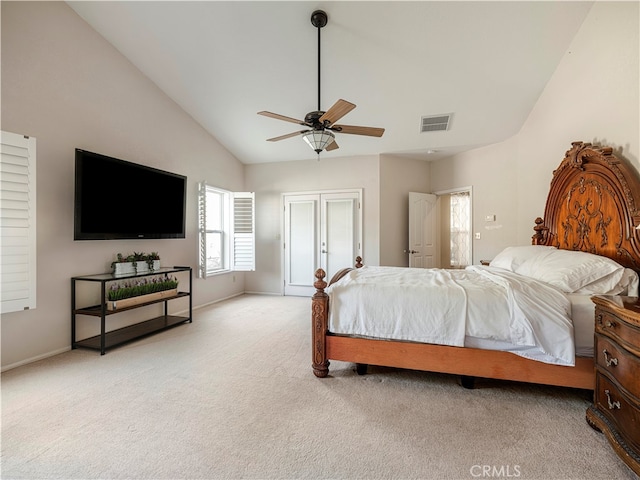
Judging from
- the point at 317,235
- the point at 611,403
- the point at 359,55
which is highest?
the point at 359,55

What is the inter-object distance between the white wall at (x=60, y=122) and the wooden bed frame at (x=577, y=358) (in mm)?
2588

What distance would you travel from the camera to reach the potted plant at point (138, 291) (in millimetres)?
3240

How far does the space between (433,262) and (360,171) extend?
2.34 metres

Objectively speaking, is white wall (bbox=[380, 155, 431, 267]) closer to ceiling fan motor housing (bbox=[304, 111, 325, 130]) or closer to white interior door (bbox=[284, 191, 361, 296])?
white interior door (bbox=[284, 191, 361, 296])

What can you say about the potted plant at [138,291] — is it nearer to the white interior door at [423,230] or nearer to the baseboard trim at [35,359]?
the baseboard trim at [35,359]

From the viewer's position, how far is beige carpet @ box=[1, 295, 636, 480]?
5.13 ft

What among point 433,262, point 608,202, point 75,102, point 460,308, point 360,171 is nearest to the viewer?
point 460,308

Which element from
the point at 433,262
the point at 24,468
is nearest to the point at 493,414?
the point at 24,468

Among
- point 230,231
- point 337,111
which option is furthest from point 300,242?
point 337,111

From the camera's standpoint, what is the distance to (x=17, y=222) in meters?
2.64

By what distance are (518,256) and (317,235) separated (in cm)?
345

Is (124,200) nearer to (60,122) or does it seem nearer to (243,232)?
(60,122)

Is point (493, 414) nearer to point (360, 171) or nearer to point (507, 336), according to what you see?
point (507, 336)

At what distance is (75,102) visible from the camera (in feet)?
10.3
